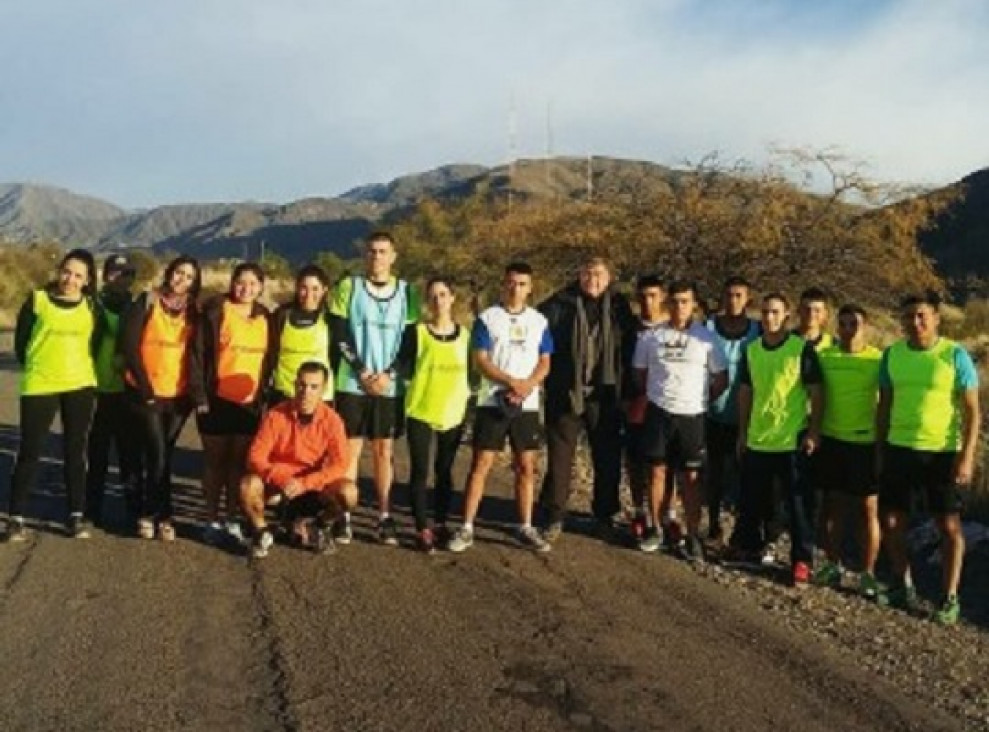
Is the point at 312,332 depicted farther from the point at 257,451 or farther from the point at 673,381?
the point at 673,381

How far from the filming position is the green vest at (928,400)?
7793mm

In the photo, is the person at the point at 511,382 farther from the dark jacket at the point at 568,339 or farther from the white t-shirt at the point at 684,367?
the white t-shirt at the point at 684,367

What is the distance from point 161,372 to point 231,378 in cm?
53

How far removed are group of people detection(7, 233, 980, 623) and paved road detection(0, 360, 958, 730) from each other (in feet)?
1.92

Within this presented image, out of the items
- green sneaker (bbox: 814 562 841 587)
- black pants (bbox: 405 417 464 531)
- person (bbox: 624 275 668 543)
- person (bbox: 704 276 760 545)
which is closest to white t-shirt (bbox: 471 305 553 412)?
black pants (bbox: 405 417 464 531)

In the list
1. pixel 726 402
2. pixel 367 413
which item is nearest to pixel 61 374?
pixel 367 413

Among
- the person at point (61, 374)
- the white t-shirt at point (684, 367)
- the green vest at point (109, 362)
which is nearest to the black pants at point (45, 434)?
the person at point (61, 374)

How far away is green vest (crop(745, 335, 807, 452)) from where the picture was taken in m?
8.44

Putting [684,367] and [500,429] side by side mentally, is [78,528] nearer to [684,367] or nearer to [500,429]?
[500,429]

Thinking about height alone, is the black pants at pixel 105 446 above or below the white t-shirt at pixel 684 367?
below

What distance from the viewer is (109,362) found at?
891cm

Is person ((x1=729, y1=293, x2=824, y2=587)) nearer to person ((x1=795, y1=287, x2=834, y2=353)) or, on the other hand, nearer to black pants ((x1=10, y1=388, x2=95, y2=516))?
person ((x1=795, y1=287, x2=834, y2=353))

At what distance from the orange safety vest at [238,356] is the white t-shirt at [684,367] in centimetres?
314

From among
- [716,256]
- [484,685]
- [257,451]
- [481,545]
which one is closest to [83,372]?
[257,451]
